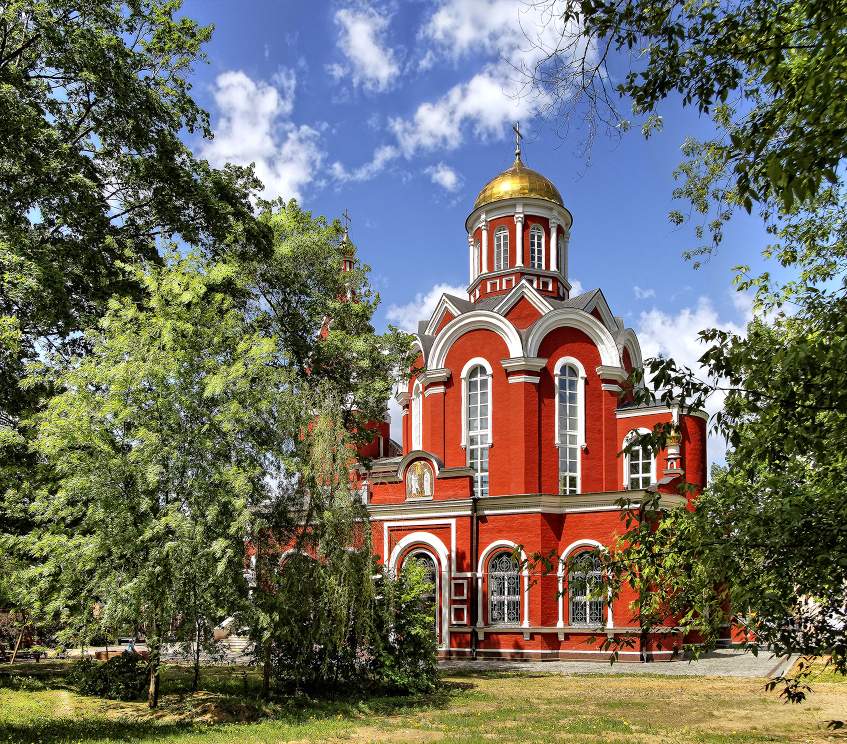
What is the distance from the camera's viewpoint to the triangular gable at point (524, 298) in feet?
93.6

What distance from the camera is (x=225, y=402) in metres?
14.0

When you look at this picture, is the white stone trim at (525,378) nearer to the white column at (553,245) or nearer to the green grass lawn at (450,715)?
the white column at (553,245)

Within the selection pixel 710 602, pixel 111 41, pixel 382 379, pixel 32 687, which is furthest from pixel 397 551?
pixel 710 602

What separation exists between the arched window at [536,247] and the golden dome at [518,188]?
1250mm

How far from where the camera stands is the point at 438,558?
25.9m

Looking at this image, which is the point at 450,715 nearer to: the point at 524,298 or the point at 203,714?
the point at 203,714

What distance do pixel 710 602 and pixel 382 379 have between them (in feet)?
52.2

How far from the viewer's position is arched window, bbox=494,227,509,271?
3127cm

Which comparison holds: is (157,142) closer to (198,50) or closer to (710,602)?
(198,50)

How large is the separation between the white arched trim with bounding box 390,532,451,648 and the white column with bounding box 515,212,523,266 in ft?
36.3

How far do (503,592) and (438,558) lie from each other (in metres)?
2.36

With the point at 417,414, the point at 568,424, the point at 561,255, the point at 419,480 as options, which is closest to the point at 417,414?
the point at 417,414

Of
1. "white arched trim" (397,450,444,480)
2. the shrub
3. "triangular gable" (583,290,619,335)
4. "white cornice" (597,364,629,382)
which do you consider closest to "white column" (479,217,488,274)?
"triangular gable" (583,290,619,335)

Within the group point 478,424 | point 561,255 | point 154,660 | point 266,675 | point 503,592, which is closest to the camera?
point 154,660
